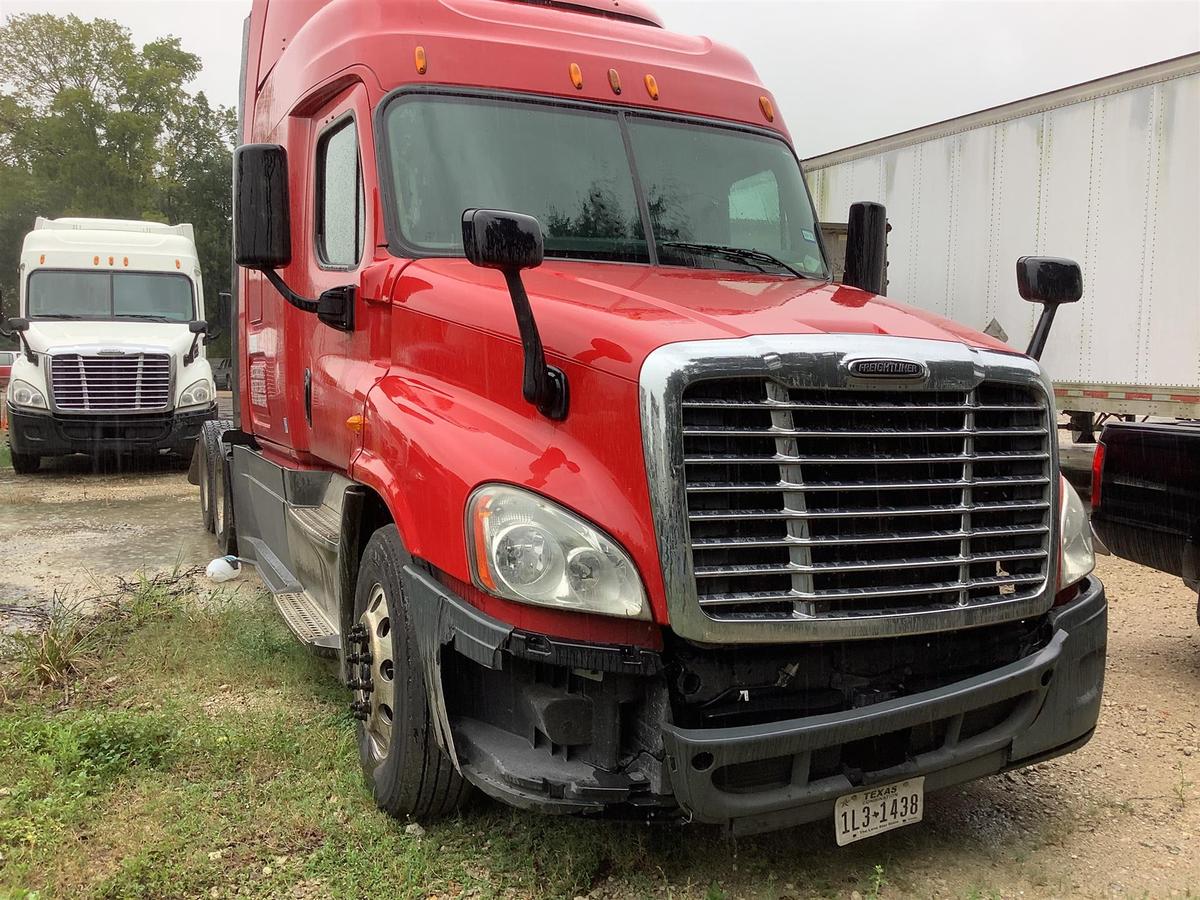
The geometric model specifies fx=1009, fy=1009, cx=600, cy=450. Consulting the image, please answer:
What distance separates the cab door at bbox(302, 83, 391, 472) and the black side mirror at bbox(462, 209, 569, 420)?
3.51ft

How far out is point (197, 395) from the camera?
506 inches

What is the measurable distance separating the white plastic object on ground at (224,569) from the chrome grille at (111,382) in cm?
611

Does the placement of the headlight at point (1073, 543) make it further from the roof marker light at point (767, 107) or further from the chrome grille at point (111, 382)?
the chrome grille at point (111, 382)

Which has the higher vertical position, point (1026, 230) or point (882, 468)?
point (1026, 230)

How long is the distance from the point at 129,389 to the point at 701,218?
403 inches

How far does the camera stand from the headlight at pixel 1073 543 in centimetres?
333

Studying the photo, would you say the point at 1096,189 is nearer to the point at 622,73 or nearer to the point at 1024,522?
the point at 622,73

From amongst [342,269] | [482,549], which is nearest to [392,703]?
[482,549]

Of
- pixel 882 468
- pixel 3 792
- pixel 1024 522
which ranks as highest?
pixel 882 468

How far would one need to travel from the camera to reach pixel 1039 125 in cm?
972

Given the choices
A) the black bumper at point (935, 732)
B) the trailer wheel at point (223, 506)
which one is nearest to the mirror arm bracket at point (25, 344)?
the trailer wheel at point (223, 506)

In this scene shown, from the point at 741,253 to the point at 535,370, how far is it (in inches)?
64.1

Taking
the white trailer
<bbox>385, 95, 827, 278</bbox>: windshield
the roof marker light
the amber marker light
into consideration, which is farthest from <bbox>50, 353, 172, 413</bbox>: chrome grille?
the amber marker light

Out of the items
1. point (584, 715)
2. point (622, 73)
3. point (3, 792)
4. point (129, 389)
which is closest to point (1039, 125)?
point (622, 73)
